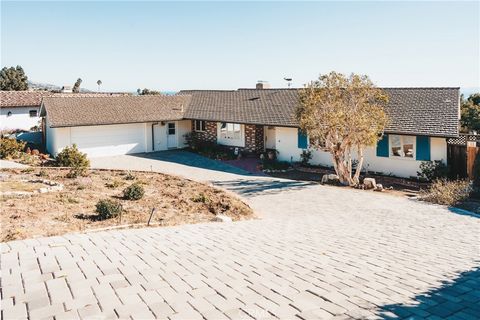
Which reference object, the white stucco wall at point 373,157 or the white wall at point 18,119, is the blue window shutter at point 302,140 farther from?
the white wall at point 18,119

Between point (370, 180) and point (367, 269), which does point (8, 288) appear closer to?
point (367, 269)

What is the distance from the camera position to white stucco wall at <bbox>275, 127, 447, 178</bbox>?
2153 cm

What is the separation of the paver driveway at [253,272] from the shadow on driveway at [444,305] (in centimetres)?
2

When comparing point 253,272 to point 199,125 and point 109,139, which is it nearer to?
point 109,139

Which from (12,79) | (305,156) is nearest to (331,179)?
(305,156)

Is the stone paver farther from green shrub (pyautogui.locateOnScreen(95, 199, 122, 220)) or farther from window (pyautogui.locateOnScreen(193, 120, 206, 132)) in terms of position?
window (pyautogui.locateOnScreen(193, 120, 206, 132))

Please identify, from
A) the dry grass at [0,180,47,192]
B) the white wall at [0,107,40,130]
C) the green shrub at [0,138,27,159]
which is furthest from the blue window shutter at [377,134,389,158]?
the white wall at [0,107,40,130]

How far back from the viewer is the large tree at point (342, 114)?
67.1ft

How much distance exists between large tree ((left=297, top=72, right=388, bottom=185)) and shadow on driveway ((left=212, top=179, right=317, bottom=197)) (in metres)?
2.64

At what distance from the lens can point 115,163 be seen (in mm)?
27750

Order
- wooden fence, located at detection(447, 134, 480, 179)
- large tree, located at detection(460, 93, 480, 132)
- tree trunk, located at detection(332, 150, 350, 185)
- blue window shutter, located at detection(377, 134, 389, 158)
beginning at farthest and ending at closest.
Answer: large tree, located at detection(460, 93, 480, 132) < blue window shutter, located at detection(377, 134, 389, 158) < tree trunk, located at detection(332, 150, 350, 185) < wooden fence, located at detection(447, 134, 480, 179)

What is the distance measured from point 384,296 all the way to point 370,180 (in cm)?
1531

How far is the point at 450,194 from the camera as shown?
17297 millimetres

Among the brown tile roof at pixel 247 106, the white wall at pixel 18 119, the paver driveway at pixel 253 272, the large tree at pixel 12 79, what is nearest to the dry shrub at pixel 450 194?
the paver driveway at pixel 253 272
